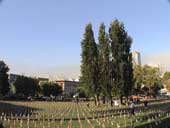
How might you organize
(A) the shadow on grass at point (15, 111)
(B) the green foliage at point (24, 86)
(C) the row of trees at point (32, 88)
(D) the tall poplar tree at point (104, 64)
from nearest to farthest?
(A) the shadow on grass at point (15, 111) → (D) the tall poplar tree at point (104, 64) → (B) the green foliage at point (24, 86) → (C) the row of trees at point (32, 88)

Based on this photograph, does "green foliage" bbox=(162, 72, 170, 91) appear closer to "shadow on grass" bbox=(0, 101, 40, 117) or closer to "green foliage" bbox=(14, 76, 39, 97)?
"green foliage" bbox=(14, 76, 39, 97)

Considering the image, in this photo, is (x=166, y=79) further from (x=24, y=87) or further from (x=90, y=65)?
(x=90, y=65)

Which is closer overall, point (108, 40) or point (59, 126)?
point (59, 126)

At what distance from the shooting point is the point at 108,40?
2596 inches

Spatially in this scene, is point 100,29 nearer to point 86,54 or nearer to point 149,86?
point 86,54

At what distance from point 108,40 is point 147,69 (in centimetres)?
5133

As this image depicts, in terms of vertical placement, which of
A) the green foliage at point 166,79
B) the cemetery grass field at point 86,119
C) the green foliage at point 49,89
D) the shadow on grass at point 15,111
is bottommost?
the cemetery grass field at point 86,119

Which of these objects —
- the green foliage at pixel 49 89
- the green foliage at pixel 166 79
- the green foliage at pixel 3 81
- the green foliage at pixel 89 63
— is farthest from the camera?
the green foliage at pixel 49 89

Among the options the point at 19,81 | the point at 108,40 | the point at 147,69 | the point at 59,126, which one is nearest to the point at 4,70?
the point at 19,81

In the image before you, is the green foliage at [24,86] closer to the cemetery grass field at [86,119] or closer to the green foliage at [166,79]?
the green foliage at [166,79]

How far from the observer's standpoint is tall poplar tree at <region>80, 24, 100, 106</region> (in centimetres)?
6569

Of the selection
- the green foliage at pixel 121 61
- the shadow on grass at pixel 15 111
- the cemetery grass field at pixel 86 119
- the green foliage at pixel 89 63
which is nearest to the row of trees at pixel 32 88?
the green foliage at pixel 89 63

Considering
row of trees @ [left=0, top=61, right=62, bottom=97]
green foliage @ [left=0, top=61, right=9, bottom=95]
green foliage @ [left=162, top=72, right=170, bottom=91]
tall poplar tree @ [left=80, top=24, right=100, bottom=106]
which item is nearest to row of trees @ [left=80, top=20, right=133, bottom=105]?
tall poplar tree @ [left=80, top=24, right=100, bottom=106]

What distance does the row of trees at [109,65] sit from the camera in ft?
208
